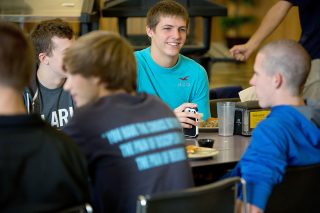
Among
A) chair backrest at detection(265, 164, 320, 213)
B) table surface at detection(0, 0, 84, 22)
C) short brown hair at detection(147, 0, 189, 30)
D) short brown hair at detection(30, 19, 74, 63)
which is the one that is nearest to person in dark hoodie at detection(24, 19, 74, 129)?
short brown hair at detection(30, 19, 74, 63)

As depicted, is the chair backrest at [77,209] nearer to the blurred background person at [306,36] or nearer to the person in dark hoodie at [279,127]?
the person in dark hoodie at [279,127]

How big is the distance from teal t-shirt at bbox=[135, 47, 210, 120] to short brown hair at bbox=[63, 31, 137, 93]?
1435 mm

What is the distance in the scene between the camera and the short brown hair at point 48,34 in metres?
3.38

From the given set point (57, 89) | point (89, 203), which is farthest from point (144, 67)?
point (89, 203)

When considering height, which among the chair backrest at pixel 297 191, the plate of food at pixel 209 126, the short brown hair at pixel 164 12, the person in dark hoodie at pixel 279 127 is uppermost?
the short brown hair at pixel 164 12

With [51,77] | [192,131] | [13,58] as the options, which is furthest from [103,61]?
[51,77]

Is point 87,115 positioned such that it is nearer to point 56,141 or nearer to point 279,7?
point 56,141

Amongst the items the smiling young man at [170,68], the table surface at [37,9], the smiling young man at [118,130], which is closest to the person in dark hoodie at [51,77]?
the smiling young man at [170,68]

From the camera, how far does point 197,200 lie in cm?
205

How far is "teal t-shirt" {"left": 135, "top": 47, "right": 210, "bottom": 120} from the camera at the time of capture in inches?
148

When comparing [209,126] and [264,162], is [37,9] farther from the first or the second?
[264,162]

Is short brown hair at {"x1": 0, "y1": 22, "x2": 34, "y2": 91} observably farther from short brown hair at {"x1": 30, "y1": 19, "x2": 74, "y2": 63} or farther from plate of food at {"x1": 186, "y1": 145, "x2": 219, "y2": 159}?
short brown hair at {"x1": 30, "y1": 19, "x2": 74, "y2": 63}

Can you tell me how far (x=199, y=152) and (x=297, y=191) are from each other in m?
0.48

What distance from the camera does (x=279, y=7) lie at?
432cm
